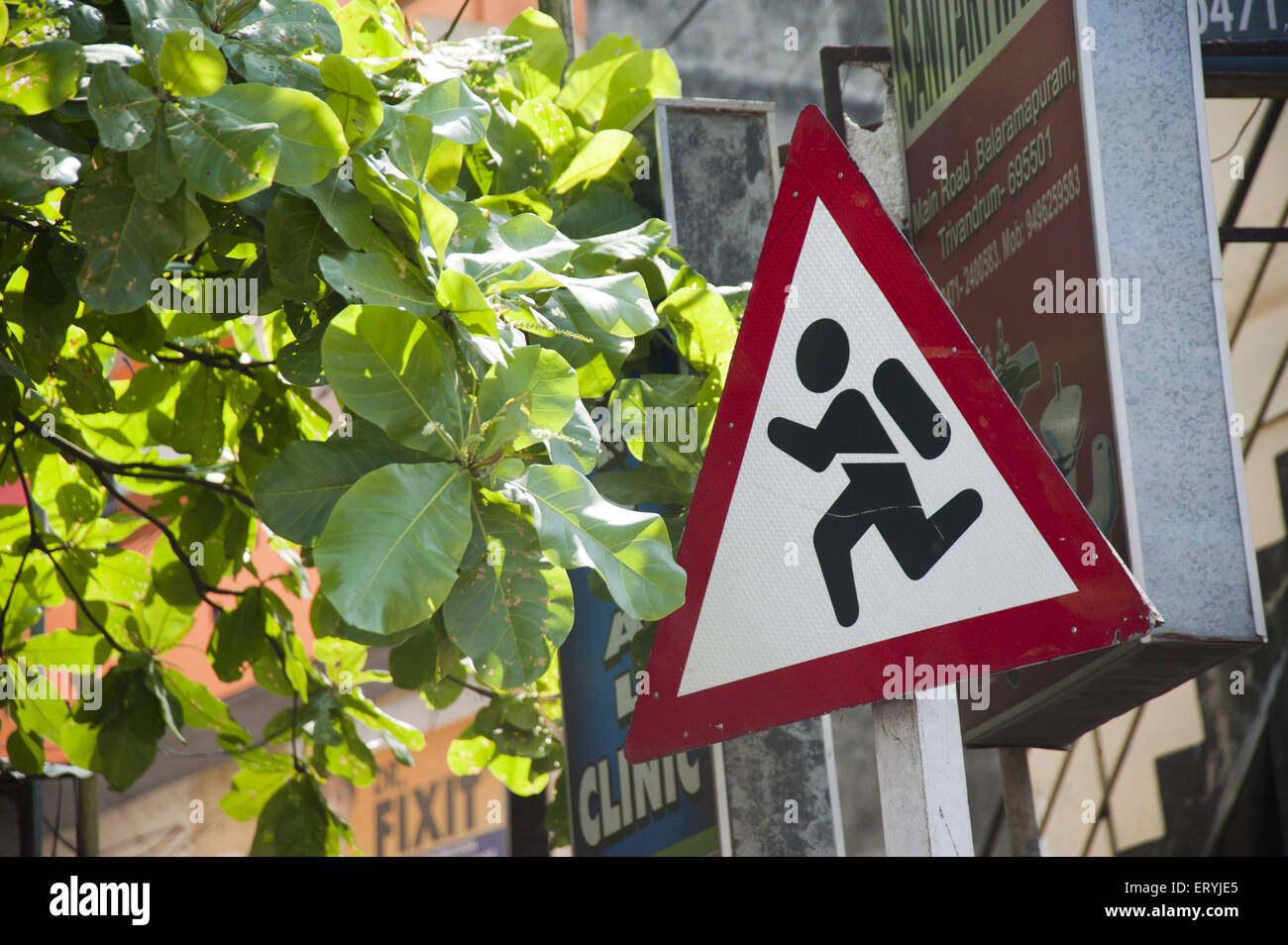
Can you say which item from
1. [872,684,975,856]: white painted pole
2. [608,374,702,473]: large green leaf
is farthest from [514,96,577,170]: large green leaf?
[872,684,975,856]: white painted pole

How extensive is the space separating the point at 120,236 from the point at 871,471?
3.81 feet

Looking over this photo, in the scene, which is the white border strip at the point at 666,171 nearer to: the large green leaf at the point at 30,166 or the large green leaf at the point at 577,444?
the large green leaf at the point at 577,444

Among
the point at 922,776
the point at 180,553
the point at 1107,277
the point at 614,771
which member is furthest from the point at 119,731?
the point at 1107,277

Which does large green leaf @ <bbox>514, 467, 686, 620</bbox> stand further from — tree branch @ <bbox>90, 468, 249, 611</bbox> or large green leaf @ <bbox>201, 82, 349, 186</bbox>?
tree branch @ <bbox>90, 468, 249, 611</bbox>

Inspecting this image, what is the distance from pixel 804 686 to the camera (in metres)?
1.91

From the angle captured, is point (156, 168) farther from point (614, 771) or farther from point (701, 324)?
point (614, 771)

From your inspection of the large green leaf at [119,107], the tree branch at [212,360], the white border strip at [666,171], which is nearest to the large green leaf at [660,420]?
the white border strip at [666,171]

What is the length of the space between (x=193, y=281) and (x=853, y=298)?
2294 mm

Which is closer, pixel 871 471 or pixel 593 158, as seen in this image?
pixel 871 471

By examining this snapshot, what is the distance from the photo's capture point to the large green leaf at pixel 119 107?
1983mm

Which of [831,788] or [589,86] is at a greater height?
[589,86]

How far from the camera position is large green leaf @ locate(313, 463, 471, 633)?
163cm

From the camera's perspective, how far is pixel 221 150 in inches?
78.0

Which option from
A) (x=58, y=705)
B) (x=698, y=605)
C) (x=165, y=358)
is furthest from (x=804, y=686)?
(x=58, y=705)
